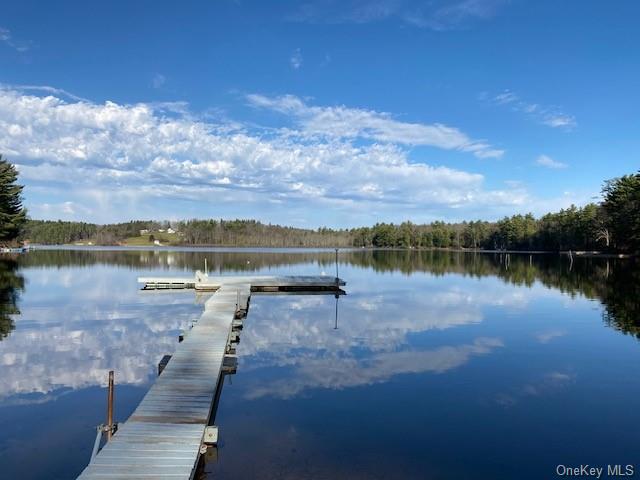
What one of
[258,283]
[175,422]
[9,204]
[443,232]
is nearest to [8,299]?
[258,283]

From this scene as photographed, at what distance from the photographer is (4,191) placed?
155 ft

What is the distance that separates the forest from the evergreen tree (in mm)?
23741

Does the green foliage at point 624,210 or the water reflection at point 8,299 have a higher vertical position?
the green foliage at point 624,210

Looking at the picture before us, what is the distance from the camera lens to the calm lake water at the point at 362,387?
724 centimetres

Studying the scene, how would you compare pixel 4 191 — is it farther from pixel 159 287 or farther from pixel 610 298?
pixel 610 298

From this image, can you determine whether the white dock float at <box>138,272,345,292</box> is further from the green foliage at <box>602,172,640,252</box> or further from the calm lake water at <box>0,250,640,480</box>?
the green foliage at <box>602,172,640,252</box>

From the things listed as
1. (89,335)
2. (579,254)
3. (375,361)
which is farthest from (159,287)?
(579,254)

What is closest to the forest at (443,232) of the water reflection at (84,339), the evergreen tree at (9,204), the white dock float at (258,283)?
the evergreen tree at (9,204)

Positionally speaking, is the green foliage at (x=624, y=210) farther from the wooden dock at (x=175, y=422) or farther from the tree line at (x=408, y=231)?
the wooden dock at (x=175, y=422)

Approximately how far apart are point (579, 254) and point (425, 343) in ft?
261

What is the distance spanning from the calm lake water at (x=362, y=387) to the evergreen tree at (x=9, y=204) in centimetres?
2973

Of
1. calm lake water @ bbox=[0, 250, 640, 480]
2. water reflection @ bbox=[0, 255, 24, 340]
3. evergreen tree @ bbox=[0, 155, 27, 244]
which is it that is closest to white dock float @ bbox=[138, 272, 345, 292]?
water reflection @ bbox=[0, 255, 24, 340]

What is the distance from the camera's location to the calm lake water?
7.24m

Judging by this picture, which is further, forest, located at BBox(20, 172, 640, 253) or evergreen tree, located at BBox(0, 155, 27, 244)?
forest, located at BBox(20, 172, 640, 253)
